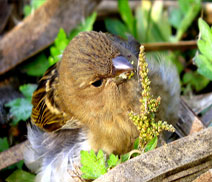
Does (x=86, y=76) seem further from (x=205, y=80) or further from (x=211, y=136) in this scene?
(x=205, y=80)

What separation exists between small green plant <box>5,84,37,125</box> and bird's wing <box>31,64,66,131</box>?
0.70 feet

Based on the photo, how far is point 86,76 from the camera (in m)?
2.47

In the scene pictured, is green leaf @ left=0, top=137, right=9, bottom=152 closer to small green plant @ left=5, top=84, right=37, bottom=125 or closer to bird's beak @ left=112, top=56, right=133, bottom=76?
small green plant @ left=5, top=84, right=37, bottom=125

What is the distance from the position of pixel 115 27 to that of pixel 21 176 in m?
1.94

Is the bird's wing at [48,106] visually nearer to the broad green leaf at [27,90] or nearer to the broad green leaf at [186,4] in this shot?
the broad green leaf at [27,90]

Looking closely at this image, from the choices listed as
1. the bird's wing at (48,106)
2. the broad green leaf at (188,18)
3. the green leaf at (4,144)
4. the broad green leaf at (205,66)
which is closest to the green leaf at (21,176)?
the green leaf at (4,144)

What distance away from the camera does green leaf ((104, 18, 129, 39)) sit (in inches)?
166

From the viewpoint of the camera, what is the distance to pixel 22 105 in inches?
141

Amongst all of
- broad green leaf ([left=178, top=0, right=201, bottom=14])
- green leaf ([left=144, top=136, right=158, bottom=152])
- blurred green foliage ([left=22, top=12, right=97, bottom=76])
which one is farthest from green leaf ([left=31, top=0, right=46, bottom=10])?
green leaf ([left=144, top=136, right=158, bottom=152])

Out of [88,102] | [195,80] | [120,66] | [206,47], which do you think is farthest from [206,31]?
[195,80]

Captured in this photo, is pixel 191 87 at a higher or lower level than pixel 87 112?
lower

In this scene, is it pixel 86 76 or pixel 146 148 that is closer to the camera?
pixel 146 148

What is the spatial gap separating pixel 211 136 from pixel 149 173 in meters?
0.43

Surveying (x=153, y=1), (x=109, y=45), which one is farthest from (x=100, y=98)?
(x=153, y=1)
